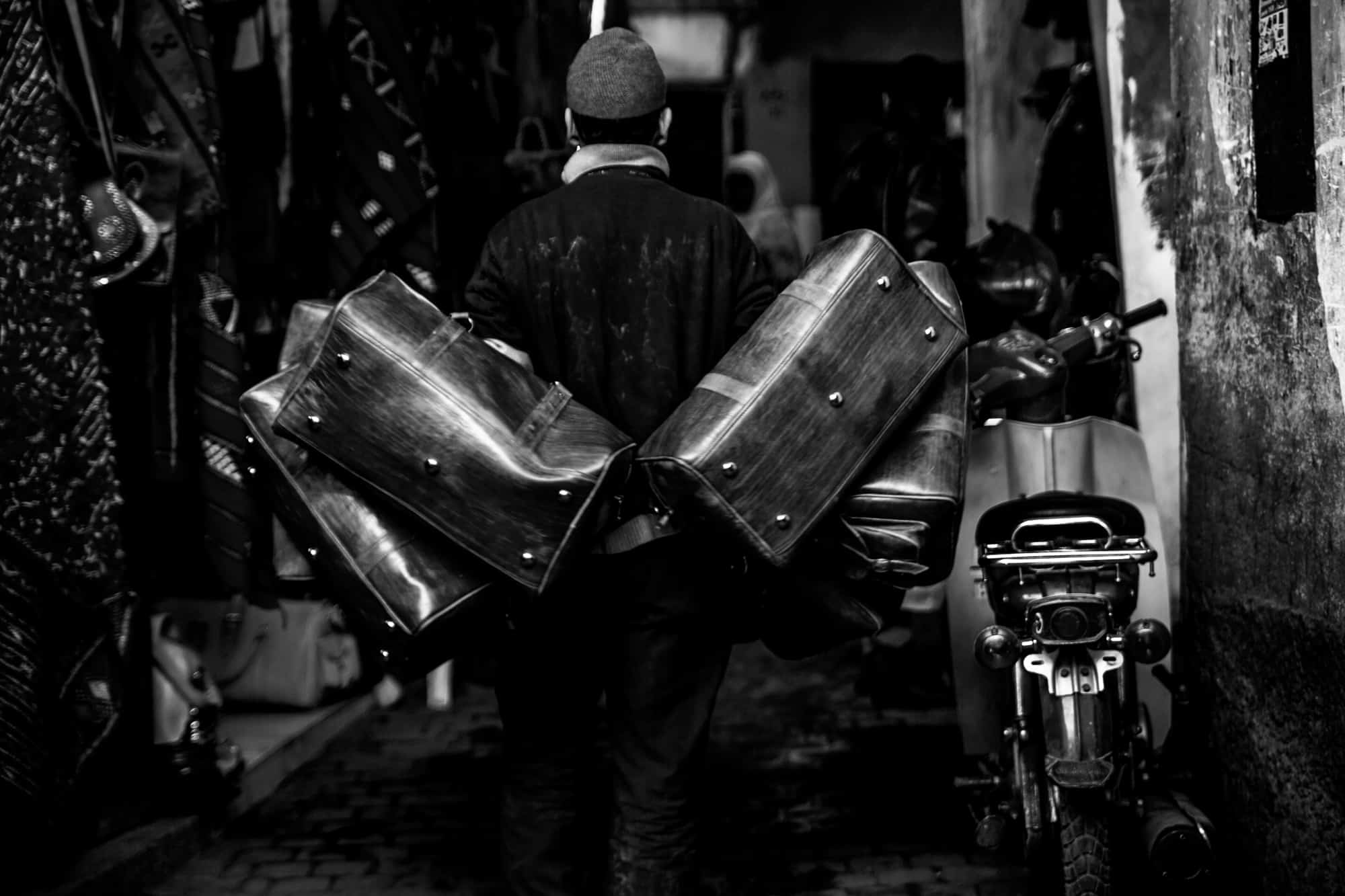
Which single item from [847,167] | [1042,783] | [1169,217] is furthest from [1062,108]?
[1042,783]

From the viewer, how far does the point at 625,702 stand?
354cm

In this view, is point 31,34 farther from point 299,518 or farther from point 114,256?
point 299,518

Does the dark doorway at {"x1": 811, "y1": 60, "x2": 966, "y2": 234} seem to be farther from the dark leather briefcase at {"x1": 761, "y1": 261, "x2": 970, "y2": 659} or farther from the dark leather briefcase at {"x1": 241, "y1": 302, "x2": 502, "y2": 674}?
the dark leather briefcase at {"x1": 241, "y1": 302, "x2": 502, "y2": 674}

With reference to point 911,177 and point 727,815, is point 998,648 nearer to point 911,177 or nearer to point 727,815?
point 727,815

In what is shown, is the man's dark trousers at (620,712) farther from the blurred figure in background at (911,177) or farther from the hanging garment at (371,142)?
the blurred figure in background at (911,177)

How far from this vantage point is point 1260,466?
12.2ft

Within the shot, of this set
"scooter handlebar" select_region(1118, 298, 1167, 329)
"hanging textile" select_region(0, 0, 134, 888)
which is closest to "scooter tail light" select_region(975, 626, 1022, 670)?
"scooter handlebar" select_region(1118, 298, 1167, 329)

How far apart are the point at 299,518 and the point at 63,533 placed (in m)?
0.95

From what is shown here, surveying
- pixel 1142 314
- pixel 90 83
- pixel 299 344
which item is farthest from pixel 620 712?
pixel 90 83

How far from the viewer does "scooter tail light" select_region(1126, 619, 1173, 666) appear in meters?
3.70

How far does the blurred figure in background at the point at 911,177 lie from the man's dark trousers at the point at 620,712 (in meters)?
2.69

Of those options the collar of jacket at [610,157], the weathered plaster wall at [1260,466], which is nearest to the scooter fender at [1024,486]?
the weathered plaster wall at [1260,466]

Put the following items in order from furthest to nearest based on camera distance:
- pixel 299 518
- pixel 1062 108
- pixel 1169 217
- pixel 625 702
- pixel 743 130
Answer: pixel 743 130 → pixel 1062 108 → pixel 1169 217 → pixel 625 702 → pixel 299 518

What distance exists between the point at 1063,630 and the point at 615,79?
1.69 m
